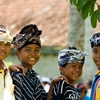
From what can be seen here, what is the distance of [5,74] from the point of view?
8.55m

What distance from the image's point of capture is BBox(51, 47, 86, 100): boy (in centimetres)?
902

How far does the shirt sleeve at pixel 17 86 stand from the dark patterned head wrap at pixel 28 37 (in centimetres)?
43

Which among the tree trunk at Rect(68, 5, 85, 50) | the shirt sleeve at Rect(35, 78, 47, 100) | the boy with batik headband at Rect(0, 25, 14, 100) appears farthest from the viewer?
the tree trunk at Rect(68, 5, 85, 50)

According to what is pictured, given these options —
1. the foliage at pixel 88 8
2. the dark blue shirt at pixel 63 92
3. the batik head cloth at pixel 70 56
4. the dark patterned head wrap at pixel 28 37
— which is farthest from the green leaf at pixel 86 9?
the dark blue shirt at pixel 63 92

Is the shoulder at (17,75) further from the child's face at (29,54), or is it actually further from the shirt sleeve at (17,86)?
the child's face at (29,54)

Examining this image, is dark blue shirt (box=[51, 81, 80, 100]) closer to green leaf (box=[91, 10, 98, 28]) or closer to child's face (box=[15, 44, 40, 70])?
child's face (box=[15, 44, 40, 70])

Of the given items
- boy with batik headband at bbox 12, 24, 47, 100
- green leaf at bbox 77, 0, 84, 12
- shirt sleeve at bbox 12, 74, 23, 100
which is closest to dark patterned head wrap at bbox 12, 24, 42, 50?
boy with batik headband at bbox 12, 24, 47, 100

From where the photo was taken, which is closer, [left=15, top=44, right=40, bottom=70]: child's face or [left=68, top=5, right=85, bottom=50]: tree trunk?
[left=15, top=44, right=40, bottom=70]: child's face

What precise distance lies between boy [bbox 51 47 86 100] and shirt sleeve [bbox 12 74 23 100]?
1.84 ft

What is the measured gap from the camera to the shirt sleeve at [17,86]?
856 cm

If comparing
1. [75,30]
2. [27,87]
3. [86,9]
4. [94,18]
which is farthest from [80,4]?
[75,30]

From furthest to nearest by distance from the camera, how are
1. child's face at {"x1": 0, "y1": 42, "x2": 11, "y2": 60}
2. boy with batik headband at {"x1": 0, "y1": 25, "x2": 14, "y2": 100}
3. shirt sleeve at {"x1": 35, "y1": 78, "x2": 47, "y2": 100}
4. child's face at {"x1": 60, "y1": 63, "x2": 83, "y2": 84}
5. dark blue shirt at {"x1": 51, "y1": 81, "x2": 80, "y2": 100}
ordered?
1. child's face at {"x1": 60, "y1": 63, "x2": 83, "y2": 84}
2. dark blue shirt at {"x1": 51, "y1": 81, "x2": 80, "y2": 100}
3. shirt sleeve at {"x1": 35, "y1": 78, "x2": 47, "y2": 100}
4. child's face at {"x1": 0, "y1": 42, "x2": 11, "y2": 60}
5. boy with batik headband at {"x1": 0, "y1": 25, "x2": 14, "y2": 100}

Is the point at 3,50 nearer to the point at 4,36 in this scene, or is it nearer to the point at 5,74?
the point at 4,36

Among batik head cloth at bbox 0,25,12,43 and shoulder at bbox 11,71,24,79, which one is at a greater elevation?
batik head cloth at bbox 0,25,12,43
